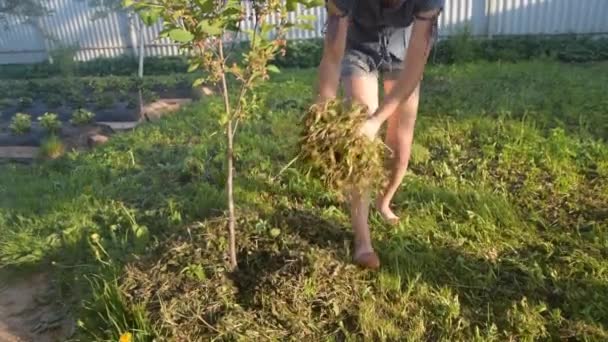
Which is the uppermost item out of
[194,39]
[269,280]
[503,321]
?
[194,39]

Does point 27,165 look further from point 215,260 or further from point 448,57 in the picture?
point 448,57

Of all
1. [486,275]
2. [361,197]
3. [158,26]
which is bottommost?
[486,275]

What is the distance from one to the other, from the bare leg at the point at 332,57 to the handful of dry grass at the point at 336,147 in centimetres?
27

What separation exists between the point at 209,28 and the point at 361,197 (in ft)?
3.27

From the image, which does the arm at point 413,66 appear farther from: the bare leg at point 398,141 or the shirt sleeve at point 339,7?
the bare leg at point 398,141

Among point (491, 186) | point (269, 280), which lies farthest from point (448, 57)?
point (269, 280)

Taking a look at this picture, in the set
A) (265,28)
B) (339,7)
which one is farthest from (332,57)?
(265,28)

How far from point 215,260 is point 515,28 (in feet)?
25.3

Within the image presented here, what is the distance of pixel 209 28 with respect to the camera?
1.76 meters

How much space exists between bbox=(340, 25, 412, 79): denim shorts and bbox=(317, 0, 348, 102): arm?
148mm

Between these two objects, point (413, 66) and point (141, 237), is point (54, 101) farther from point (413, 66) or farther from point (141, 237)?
point (413, 66)

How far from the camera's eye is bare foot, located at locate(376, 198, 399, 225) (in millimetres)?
2786

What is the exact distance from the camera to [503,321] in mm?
2068

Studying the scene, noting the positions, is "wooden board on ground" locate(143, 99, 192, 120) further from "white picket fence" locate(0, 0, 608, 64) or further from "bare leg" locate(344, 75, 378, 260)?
"bare leg" locate(344, 75, 378, 260)
